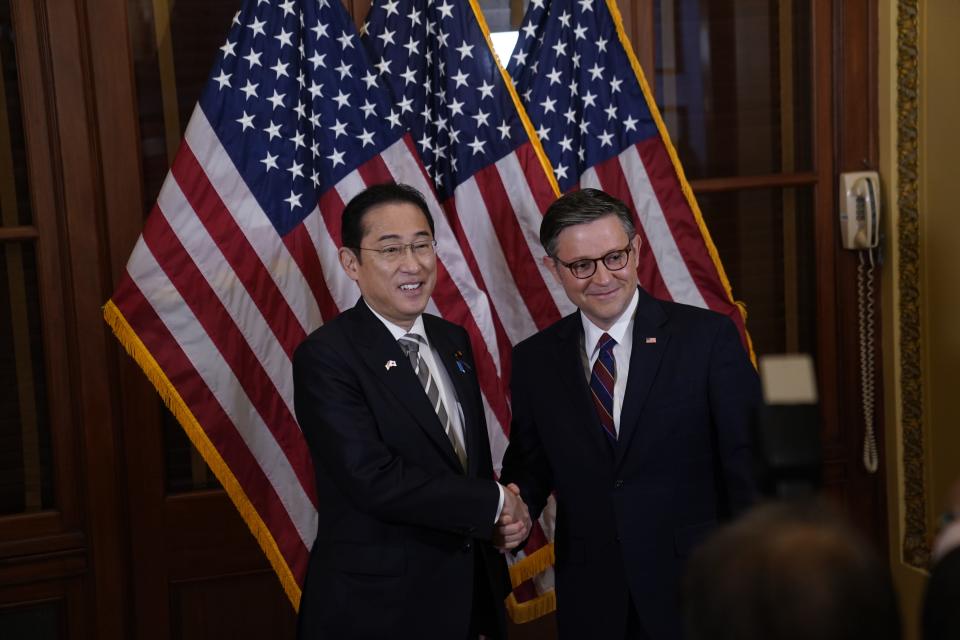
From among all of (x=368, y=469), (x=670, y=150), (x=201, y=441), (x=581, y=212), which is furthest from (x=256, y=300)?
(x=670, y=150)

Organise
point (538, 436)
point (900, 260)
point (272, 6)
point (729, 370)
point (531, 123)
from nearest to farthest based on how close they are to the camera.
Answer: point (729, 370)
point (538, 436)
point (272, 6)
point (531, 123)
point (900, 260)

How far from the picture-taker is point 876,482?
342cm

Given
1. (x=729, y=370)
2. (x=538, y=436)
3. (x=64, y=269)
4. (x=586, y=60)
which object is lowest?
(x=538, y=436)

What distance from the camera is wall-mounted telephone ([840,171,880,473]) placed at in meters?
3.23

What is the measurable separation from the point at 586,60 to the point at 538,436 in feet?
4.25

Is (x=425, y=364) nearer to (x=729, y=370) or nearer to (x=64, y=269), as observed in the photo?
(x=729, y=370)

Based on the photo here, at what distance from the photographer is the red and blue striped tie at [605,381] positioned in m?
2.18

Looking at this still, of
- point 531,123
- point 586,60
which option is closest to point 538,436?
point 531,123

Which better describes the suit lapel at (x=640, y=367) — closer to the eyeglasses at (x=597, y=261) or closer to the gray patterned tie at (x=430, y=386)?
the eyeglasses at (x=597, y=261)

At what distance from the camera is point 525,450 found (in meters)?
2.35

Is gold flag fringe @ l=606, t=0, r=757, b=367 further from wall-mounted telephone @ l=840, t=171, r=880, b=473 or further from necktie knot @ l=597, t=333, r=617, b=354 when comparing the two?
necktie knot @ l=597, t=333, r=617, b=354

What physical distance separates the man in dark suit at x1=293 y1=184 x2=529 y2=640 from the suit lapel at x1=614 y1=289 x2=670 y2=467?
0.29 meters

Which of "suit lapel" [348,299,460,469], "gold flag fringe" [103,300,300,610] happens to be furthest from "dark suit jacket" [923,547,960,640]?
"gold flag fringe" [103,300,300,610]

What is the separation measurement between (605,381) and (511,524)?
0.38m
